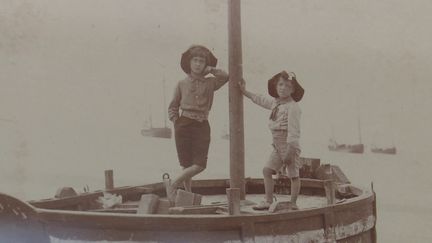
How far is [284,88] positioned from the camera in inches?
236

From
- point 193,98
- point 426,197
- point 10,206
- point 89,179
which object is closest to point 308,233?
point 193,98

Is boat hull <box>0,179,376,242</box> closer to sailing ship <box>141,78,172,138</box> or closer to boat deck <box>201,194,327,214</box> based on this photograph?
boat deck <box>201,194,327,214</box>

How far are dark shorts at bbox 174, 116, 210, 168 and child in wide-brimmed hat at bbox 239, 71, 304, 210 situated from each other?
80 centimetres

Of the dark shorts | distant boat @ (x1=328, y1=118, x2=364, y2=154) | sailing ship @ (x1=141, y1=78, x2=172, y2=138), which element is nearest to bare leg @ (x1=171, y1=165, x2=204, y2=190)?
the dark shorts

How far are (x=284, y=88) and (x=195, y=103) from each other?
104cm

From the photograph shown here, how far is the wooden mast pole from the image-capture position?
6.24m

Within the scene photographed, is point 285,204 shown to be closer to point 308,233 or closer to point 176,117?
point 308,233

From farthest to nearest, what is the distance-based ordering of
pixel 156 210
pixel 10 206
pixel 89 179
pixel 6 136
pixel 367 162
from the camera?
pixel 367 162 < pixel 89 179 < pixel 6 136 < pixel 156 210 < pixel 10 206

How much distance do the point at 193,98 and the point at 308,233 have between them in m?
2.08

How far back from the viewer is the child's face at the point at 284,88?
599cm

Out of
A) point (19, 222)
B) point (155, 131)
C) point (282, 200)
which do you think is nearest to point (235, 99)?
point (282, 200)

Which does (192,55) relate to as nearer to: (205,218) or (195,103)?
(195,103)

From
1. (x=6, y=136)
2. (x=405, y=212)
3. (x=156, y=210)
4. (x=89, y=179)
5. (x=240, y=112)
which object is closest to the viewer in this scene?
(x=156, y=210)

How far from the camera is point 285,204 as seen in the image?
17.1ft
